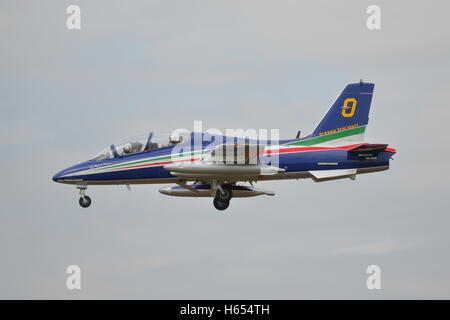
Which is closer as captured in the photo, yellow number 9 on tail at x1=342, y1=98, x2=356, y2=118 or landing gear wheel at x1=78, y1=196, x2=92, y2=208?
landing gear wheel at x1=78, y1=196, x2=92, y2=208

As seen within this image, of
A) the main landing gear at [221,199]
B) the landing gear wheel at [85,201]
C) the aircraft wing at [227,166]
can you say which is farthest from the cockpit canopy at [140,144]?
the main landing gear at [221,199]

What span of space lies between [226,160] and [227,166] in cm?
26

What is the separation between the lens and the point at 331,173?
3472 cm

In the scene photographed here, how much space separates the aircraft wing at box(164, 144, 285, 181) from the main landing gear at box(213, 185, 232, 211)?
1.19 meters

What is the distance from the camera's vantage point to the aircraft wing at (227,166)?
33.3 meters

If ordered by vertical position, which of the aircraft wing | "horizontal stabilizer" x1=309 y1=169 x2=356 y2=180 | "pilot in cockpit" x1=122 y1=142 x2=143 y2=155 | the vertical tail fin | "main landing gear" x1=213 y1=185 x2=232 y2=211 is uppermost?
the vertical tail fin

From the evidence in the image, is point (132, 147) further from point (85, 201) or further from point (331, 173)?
point (331, 173)

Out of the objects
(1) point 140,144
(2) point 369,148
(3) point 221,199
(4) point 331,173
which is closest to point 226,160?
(3) point 221,199

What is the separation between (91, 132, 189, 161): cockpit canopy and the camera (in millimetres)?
34969

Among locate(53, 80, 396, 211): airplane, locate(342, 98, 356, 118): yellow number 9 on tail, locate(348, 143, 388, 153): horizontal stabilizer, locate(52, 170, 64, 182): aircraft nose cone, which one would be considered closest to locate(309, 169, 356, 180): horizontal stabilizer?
locate(53, 80, 396, 211): airplane

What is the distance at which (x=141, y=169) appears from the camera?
35.0m

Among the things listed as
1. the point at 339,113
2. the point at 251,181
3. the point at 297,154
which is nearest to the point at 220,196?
the point at 251,181

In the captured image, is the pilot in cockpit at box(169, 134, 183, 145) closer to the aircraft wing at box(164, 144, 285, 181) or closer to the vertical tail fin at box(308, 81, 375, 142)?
the aircraft wing at box(164, 144, 285, 181)

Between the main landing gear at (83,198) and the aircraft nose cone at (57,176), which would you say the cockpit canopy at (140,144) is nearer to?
the main landing gear at (83,198)
